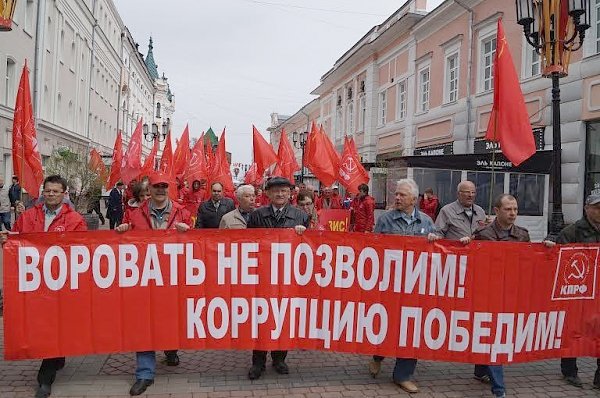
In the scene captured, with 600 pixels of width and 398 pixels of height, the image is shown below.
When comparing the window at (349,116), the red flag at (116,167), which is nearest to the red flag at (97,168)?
the red flag at (116,167)

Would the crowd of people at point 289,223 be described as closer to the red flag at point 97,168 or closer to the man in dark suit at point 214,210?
the man in dark suit at point 214,210

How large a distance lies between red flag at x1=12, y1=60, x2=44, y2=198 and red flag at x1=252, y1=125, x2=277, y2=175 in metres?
7.72

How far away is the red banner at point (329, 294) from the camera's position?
4.52m

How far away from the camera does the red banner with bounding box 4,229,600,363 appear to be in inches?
178

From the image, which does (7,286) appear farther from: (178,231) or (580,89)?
(580,89)

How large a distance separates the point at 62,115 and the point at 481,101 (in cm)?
2355

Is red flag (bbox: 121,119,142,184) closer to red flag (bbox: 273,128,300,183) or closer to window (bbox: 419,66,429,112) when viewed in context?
red flag (bbox: 273,128,300,183)

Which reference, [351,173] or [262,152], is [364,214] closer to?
[351,173]

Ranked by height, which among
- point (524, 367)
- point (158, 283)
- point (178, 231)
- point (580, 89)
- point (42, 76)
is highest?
point (42, 76)

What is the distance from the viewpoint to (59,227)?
4613 mm

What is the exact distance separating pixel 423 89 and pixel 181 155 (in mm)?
13529

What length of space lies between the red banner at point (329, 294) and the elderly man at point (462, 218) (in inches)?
32.4

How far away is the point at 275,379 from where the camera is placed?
A: 4.84 meters

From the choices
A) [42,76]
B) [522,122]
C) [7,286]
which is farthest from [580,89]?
[42,76]
